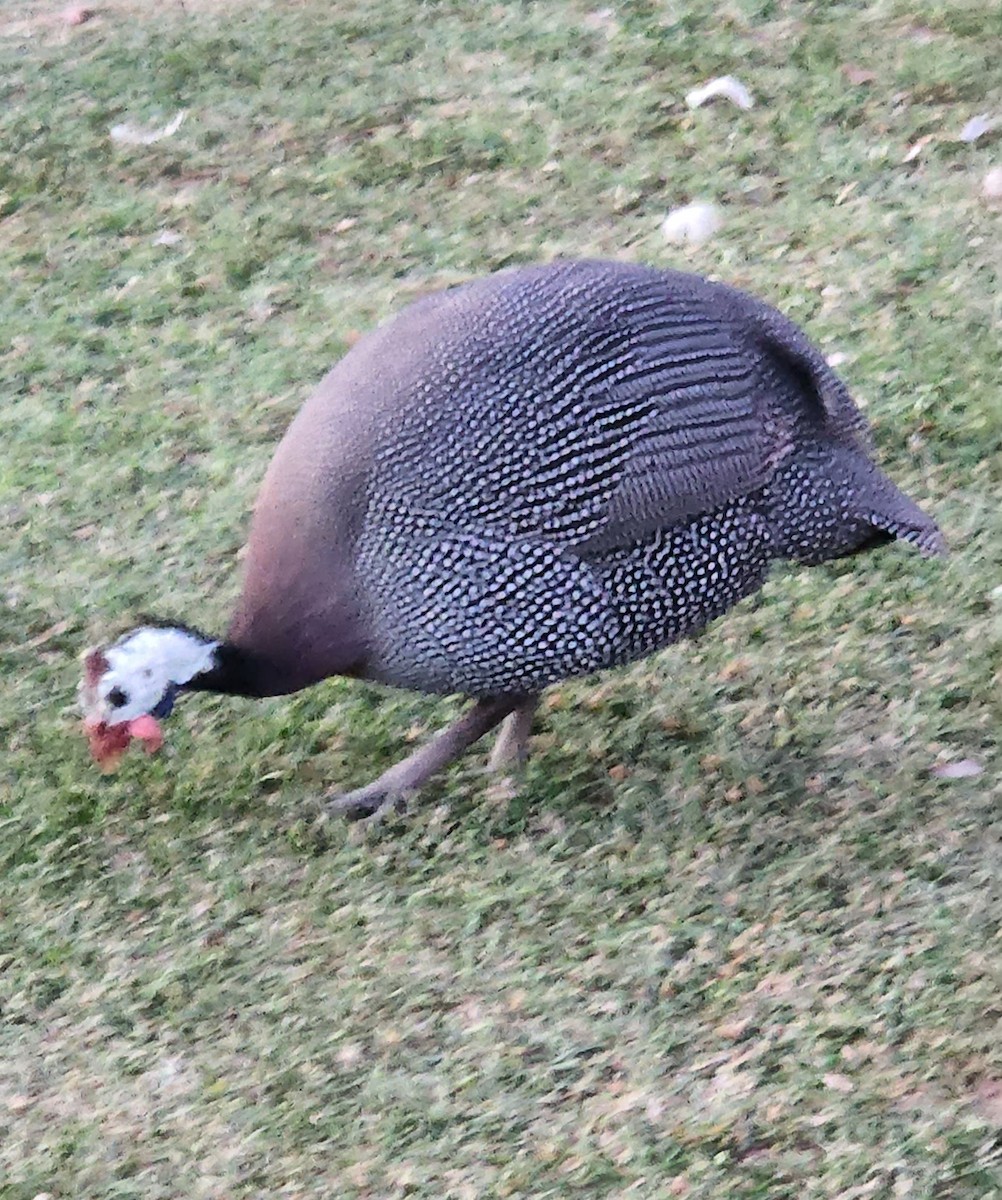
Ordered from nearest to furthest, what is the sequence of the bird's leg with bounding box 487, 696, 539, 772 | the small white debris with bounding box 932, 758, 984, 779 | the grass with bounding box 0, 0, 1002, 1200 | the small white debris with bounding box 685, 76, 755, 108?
the grass with bounding box 0, 0, 1002, 1200, the small white debris with bounding box 932, 758, 984, 779, the bird's leg with bounding box 487, 696, 539, 772, the small white debris with bounding box 685, 76, 755, 108

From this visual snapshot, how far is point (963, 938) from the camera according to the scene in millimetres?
3035

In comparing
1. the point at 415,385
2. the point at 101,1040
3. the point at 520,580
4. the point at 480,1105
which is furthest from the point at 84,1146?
the point at 415,385

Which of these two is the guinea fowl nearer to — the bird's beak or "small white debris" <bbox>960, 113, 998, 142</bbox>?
the bird's beak

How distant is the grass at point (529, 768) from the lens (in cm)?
284


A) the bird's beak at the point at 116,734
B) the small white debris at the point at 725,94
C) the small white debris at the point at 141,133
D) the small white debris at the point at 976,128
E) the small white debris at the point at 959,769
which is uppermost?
the small white debris at the point at 725,94

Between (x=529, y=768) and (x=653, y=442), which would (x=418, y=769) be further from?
(x=653, y=442)

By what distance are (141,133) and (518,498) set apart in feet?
11.7

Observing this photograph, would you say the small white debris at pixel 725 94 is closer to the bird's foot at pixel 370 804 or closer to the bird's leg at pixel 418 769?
the bird's leg at pixel 418 769

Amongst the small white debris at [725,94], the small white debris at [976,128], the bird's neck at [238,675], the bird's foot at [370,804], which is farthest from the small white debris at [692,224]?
the bird's neck at [238,675]

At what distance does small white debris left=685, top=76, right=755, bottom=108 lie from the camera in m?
5.91

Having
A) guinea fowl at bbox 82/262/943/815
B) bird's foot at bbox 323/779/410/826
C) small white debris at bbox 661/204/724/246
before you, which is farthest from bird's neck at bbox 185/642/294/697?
small white debris at bbox 661/204/724/246

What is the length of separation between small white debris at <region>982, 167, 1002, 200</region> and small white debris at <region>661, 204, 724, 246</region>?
77 cm

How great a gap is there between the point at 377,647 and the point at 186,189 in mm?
3100

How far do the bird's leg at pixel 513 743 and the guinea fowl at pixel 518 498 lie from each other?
282 millimetres
